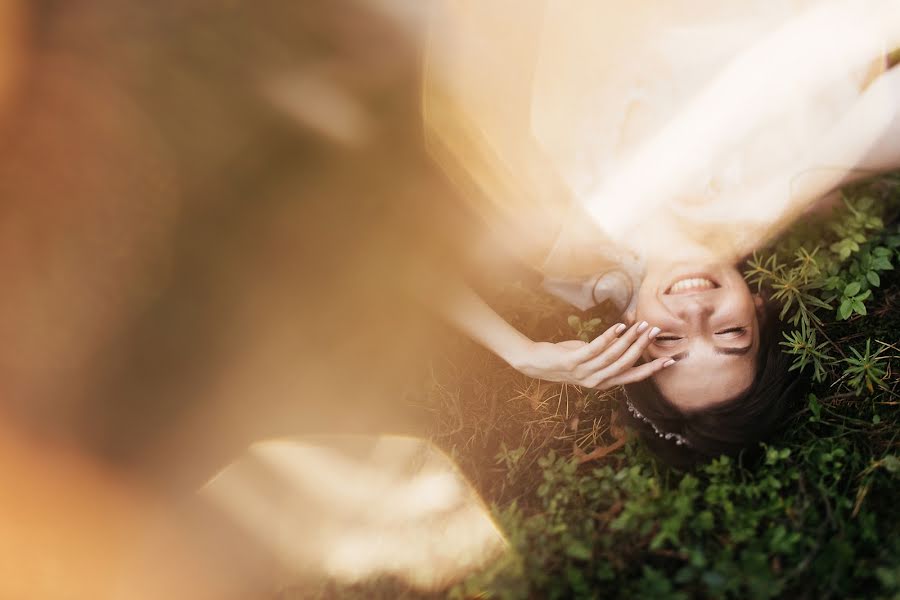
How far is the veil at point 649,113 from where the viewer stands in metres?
2.61

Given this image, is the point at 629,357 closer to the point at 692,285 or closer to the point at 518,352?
the point at 692,285

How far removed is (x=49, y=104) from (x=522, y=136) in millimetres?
3750

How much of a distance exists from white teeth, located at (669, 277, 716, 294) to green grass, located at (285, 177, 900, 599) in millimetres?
317

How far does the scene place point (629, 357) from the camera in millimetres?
2551

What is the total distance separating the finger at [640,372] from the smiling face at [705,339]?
0.13 feet

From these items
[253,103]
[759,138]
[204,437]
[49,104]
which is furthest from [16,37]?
[759,138]

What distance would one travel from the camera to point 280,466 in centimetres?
346

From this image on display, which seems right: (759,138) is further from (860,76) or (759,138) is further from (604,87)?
(604,87)

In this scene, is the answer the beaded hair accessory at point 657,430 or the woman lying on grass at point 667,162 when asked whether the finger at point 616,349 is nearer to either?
the woman lying on grass at point 667,162

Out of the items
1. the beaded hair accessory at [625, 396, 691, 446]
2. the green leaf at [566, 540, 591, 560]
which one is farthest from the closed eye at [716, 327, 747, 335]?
the green leaf at [566, 540, 591, 560]

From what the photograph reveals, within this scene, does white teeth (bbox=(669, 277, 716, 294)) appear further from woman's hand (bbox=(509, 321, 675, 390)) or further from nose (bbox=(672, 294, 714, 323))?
woman's hand (bbox=(509, 321, 675, 390))

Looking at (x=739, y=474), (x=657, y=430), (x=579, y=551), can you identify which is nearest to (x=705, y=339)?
(x=657, y=430)

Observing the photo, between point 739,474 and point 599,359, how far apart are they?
0.80m

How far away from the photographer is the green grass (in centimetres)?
211
